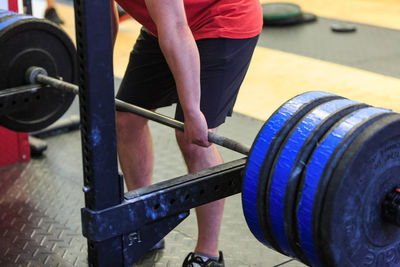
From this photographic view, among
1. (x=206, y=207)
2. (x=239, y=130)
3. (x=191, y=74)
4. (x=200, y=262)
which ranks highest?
(x=191, y=74)

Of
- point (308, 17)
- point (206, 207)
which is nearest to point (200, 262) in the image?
point (206, 207)

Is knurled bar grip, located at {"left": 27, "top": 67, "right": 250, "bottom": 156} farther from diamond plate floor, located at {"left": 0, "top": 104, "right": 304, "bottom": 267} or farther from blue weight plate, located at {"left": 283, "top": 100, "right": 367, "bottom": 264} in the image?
diamond plate floor, located at {"left": 0, "top": 104, "right": 304, "bottom": 267}

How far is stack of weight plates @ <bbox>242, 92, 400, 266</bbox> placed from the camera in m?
1.25

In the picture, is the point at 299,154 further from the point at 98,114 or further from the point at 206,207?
the point at 206,207

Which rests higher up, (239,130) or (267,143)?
(267,143)

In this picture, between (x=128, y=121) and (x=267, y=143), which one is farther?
(x=128, y=121)

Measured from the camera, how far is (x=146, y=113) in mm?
1784

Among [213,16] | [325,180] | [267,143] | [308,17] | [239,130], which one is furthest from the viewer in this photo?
[308,17]

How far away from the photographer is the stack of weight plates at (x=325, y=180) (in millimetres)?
1246

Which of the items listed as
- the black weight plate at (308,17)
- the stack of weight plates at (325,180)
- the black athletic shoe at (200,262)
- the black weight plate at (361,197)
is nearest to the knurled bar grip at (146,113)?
the stack of weight plates at (325,180)

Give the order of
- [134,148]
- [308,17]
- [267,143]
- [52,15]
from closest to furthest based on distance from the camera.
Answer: [267,143], [134,148], [52,15], [308,17]

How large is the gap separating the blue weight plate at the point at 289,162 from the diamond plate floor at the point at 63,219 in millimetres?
744

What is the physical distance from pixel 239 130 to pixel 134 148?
1.20m

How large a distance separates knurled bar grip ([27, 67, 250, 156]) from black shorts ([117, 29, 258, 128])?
0.23ft
